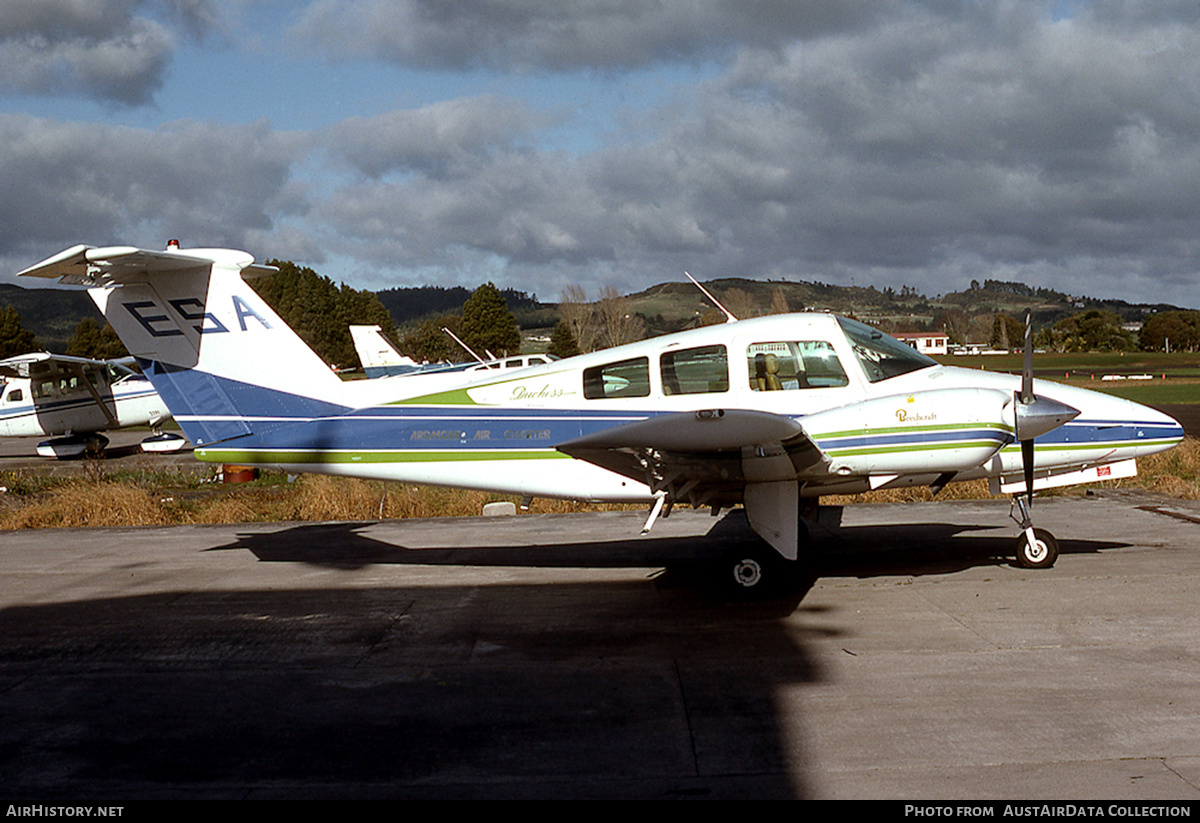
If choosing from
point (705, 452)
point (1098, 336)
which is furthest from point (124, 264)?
point (1098, 336)

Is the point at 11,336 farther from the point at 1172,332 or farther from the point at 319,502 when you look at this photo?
→ the point at 1172,332

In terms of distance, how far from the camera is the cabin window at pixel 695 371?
848 cm

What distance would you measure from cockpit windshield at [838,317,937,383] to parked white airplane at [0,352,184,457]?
23254 millimetres

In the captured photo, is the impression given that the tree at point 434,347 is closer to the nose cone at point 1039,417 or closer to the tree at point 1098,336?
the nose cone at point 1039,417

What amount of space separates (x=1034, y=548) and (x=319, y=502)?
10480mm

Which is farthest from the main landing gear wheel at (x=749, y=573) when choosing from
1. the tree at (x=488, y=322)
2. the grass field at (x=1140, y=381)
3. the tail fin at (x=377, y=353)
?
the tree at (x=488, y=322)

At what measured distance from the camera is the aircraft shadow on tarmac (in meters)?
9.45

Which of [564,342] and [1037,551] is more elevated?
[564,342]

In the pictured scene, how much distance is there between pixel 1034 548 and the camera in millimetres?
8852

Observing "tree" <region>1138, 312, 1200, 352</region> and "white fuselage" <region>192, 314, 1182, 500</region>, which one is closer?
"white fuselage" <region>192, 314, 1182, 500</region>

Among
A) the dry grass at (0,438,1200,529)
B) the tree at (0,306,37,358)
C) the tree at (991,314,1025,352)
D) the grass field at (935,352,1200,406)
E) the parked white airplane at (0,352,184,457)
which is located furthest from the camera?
the tree at (991,314,1025,352)

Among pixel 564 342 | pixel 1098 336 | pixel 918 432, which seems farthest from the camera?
pixel 1098 336

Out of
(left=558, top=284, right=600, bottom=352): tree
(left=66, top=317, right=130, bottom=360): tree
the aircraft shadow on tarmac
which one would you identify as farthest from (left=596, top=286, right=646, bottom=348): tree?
the aircraft shadow on tarmac

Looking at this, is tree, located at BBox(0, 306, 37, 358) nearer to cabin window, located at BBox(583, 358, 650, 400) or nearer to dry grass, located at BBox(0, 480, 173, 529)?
dry grass, located at BBox(0, 480, 173, 529)
